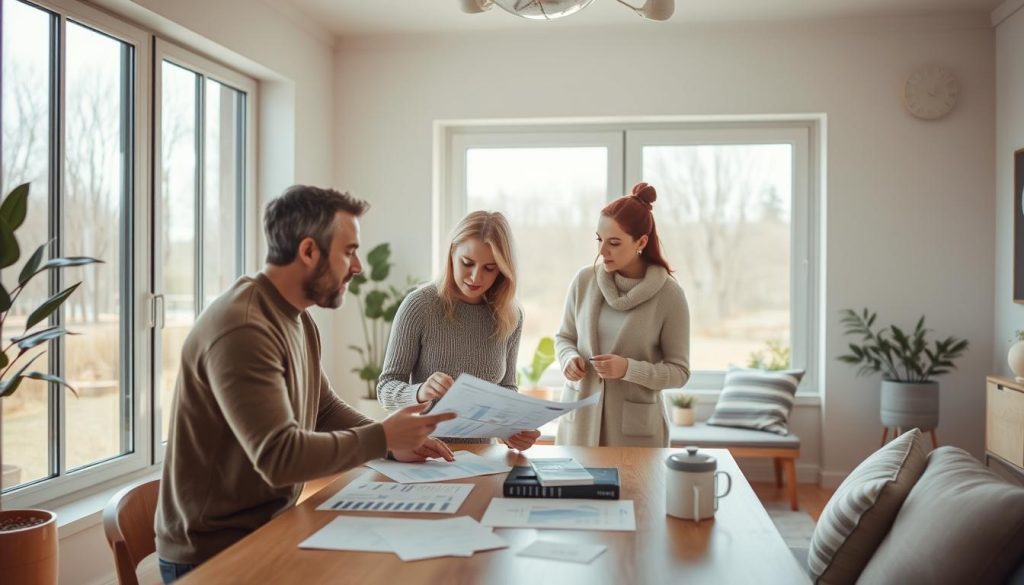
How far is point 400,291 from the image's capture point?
521cm

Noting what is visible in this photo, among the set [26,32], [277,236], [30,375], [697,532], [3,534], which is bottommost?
[3,534]

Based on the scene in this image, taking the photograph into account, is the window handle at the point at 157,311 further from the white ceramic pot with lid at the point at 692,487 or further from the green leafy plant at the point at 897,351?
the green leafy plant at the point at 897,351

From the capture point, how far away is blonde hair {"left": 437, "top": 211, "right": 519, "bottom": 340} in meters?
2.41

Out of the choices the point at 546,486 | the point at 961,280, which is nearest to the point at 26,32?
the point at 546,486

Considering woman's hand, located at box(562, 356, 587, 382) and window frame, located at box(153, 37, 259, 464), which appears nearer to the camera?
woman's hand, located at box(562, 356, 587, 382)

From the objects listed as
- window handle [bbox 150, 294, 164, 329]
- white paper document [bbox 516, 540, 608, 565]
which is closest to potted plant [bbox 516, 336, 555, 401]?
window handle [bbox 150, 294, 164, 329]

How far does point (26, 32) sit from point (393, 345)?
1837 millimetres

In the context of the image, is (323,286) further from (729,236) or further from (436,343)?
(729,236)

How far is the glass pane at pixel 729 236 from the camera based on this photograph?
17.2ft

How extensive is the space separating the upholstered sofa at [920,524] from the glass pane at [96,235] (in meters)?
2.73

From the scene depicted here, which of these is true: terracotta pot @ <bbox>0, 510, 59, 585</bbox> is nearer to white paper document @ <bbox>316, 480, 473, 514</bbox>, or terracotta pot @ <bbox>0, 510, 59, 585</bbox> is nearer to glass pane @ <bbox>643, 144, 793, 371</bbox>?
white paper document @ <bbox>316, 480, 473, 514</bbox>

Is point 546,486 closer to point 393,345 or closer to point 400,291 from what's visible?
point 393,345

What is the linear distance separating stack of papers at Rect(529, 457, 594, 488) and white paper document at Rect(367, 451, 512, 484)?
0.32 feet

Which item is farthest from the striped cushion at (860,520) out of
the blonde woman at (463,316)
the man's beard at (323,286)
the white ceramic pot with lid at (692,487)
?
the man's beard at (323,286)
